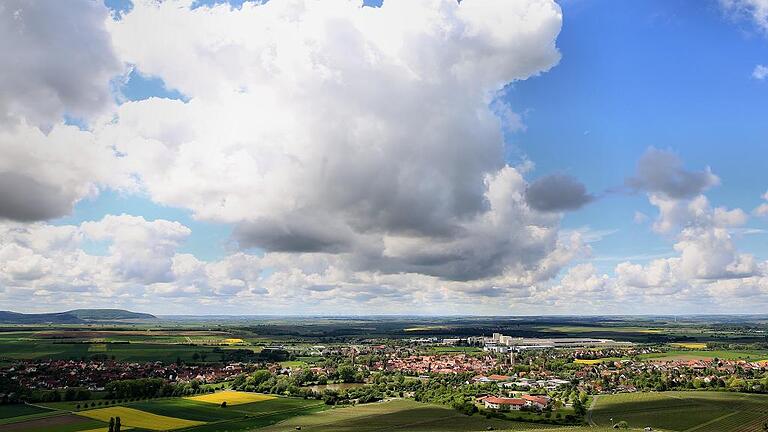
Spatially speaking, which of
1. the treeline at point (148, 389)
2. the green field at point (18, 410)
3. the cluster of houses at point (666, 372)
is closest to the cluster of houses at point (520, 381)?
the cluster of houses at point (666, 372)

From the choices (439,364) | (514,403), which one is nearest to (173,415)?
(514,403)

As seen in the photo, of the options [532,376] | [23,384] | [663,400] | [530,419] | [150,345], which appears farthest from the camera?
[150,345]

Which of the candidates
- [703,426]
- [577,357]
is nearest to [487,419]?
[703,426]

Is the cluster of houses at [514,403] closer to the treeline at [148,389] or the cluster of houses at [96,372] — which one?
the treeline at [148,389]

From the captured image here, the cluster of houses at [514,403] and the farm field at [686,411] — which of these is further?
the cluster of houses at [514,403]

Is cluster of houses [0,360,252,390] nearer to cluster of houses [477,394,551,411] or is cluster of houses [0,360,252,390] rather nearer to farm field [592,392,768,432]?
cluster of houses [477,394,551,411]

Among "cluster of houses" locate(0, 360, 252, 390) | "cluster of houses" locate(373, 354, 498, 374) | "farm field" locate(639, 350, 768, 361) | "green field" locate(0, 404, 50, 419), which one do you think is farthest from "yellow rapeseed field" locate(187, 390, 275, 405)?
"farm field" locate(639, 350, 768, 361)

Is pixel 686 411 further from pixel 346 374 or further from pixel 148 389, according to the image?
pixel 148 389

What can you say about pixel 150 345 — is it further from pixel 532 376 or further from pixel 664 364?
pixel 664 364
